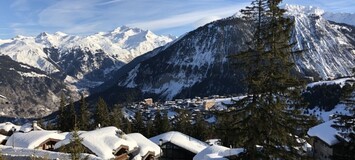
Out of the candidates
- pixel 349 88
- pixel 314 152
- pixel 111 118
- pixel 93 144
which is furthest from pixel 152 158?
pixel 111 118

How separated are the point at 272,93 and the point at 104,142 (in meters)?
31.4

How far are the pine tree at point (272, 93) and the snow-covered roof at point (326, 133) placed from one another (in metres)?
28.3

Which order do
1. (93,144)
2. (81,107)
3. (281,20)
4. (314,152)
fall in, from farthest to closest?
(81,107)
(314,152)
(93,144)
(281,20)

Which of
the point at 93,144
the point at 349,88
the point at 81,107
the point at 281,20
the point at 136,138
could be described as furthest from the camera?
the point at 81,107

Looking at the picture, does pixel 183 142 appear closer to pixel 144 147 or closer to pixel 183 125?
pixel 144 147

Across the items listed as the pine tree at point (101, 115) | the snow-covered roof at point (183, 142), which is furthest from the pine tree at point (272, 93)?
the pine tree at point (101, 115)

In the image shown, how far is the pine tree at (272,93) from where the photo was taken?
21.4 meters

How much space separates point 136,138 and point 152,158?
4050 millimetres

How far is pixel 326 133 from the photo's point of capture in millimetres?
51781

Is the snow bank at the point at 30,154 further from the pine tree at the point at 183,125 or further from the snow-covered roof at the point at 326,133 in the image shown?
the pine tree at the point at 183,125

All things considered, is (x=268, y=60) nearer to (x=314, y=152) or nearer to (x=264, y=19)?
(x=264, y=19)

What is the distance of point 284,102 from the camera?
71.1 ft

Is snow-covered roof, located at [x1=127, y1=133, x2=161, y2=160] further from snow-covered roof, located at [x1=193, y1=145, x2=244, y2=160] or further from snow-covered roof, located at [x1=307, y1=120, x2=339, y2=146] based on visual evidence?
snow-covered roof, located at [x1=307, y1=120, x2=339, y2=146]

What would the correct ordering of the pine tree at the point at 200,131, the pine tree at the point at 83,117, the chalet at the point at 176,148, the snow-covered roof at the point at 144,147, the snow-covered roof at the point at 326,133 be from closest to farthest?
1. the snow-covered roof at the point at 326,133
2. the snow-covered roof at the point at 144,147
3. the chalet at the point at 176,148
4. the pine tree at the point at 83,117
5. the pine tree at the point at 200,131
